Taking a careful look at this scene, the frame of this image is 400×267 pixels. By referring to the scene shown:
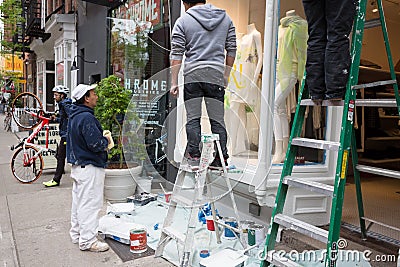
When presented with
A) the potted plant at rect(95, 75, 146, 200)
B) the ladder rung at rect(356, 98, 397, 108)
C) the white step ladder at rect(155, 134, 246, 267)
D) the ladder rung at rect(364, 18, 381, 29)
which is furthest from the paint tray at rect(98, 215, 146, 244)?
the ladder rung at rect(364, 18, 381, 29)

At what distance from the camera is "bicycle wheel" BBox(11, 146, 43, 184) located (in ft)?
20.0

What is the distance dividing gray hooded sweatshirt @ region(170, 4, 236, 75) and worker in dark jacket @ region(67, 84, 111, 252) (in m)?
1.11

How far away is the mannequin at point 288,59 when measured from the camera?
353 cm

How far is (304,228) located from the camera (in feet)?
6.62

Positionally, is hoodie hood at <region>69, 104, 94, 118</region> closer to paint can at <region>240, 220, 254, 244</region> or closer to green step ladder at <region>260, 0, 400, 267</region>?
paint can at <region>240, 220, 254, 244</region>

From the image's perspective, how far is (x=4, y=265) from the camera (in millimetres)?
3102

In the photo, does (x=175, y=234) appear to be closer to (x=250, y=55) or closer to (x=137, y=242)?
(x=137, y=242)

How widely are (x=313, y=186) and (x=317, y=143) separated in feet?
0.84

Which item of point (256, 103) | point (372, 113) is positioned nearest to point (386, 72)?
point (372, 113)

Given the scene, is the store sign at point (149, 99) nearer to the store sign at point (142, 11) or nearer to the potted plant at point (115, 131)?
the potted plant at point (115, 131)

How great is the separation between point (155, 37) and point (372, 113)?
430 centimetres

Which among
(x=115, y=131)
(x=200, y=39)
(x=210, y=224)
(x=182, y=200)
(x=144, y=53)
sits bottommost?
(x=210, y=224)

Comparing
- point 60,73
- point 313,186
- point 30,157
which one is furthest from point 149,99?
point 60,73

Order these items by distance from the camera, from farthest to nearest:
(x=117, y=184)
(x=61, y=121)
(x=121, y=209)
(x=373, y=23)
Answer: (x=61, y=121), (x=117, y=184), (x=121, y=209), (x=373, y=23)
